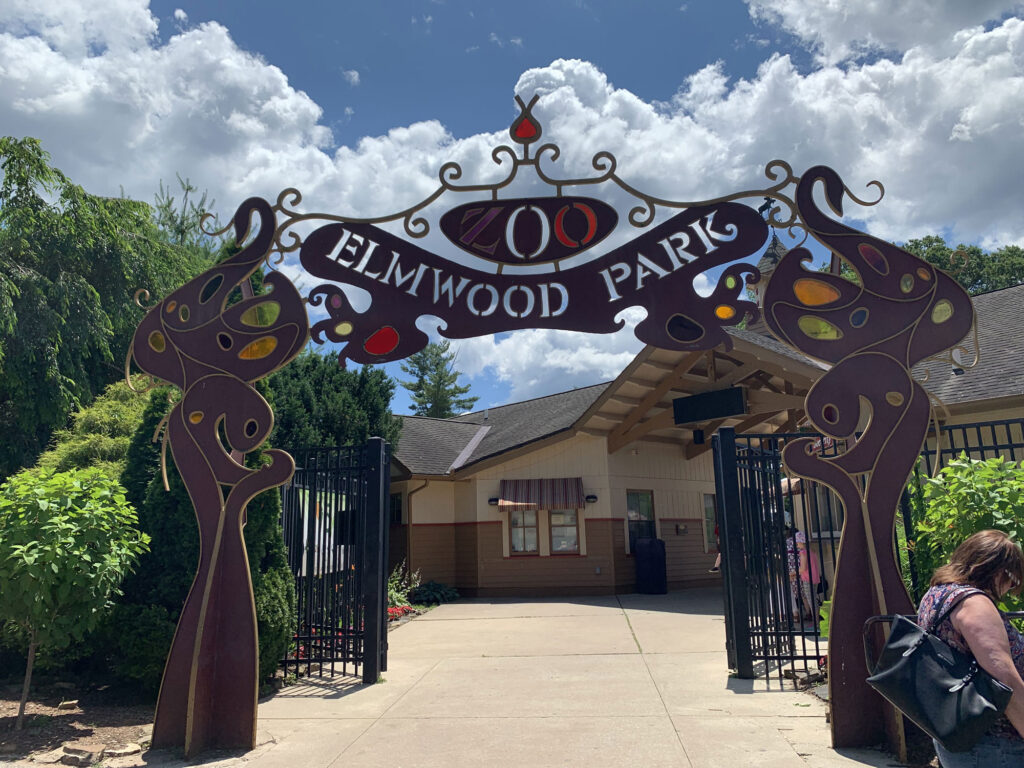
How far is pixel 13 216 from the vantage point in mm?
15719

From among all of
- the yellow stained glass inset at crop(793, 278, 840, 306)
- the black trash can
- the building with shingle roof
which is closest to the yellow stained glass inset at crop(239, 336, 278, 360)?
the yellow stained glass inset at crop(793, 278, 840, 306)

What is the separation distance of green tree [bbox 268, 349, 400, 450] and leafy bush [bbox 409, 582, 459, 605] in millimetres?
3468

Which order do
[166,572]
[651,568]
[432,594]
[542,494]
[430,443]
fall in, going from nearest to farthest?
[166,572] → [432,594] → [651,568] → [542,494] → [430,443]

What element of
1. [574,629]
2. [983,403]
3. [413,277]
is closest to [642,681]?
[574,629]

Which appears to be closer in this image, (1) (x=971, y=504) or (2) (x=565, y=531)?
(1) (x=971, y=504)

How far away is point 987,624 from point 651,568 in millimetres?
14244

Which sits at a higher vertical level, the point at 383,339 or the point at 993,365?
the point at 993,365

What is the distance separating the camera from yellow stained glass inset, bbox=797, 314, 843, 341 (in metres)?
5.49

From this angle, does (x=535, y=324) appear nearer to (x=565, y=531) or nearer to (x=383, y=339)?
(x=383, y=339)

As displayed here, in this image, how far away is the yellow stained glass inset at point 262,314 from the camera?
237 inches

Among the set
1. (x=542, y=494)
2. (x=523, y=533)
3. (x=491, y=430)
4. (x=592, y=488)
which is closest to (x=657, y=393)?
(x=592, y=488)

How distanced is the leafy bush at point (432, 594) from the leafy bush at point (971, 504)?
1224cm

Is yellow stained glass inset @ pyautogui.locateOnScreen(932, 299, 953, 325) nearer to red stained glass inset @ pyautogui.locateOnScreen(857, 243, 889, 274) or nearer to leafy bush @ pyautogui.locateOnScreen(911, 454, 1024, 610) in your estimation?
red stained glass inset @ pyautogui.locateOnScreen(857, 243, 889, 274)

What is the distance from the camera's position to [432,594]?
53.2 ft
